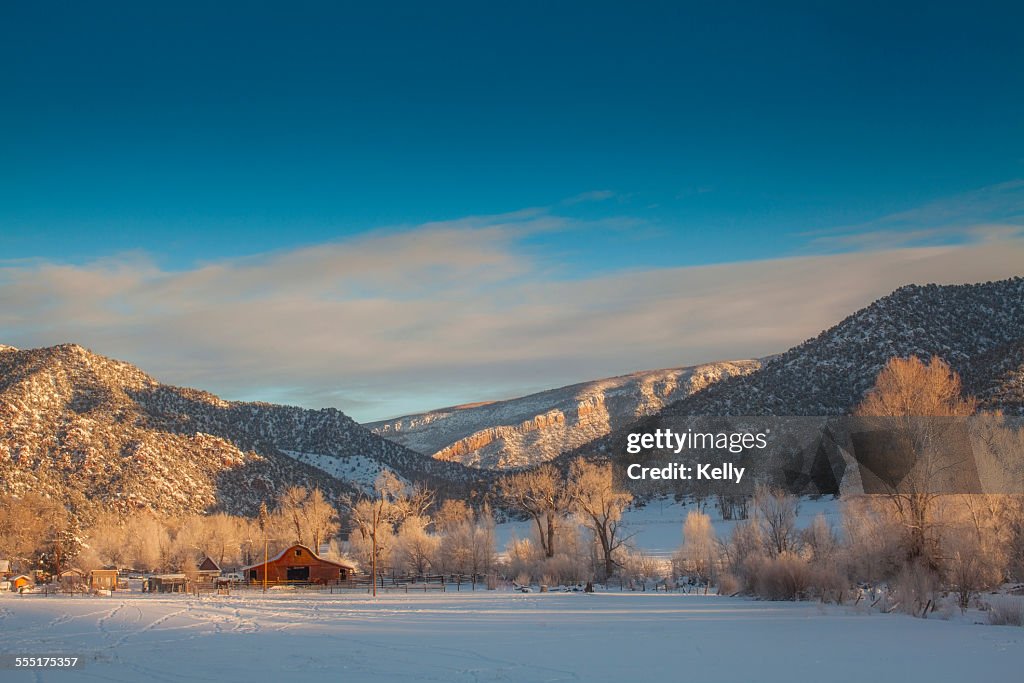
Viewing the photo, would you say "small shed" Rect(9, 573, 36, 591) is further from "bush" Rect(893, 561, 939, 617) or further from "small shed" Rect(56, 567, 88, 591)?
"bush" Rect(893, 561, 939, 617)

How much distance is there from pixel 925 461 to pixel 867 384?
137 ft

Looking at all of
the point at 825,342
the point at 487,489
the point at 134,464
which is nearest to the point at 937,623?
the point at 825,342

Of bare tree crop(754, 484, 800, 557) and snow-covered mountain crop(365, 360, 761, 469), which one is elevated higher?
snow-covered mountain crop(365, 360, 761, 469)

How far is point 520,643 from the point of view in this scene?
2062 centimetres

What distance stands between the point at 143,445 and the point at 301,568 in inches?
1371

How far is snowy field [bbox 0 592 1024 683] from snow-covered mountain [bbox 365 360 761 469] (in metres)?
92.0

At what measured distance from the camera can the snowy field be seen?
16094mm

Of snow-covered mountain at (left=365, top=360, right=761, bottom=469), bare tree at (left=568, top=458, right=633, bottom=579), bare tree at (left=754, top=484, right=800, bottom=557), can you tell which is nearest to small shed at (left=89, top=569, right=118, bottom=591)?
bare tree at (left=568, top=458, right=633, bottom=579)

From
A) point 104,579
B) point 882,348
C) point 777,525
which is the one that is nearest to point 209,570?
point 104,579

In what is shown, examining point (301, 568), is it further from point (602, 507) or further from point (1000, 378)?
point (1000, 378)

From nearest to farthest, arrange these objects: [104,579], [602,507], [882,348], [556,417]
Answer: [602,507] → [104,579] → [882,348] → [556,417]

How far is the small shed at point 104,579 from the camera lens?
52344 mm

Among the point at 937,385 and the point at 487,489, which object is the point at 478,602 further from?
the point at 487,489

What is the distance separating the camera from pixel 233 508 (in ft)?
273
